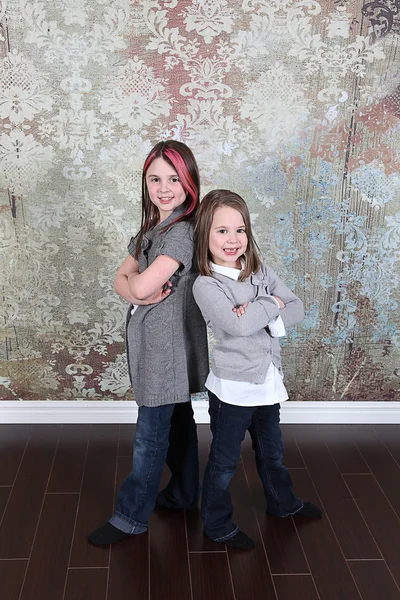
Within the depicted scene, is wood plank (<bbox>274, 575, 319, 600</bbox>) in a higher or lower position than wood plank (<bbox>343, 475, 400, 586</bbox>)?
lower

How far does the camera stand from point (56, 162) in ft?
8.40

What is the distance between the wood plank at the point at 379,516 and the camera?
202 centimetres

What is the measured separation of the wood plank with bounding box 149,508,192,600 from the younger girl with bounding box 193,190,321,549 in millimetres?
112

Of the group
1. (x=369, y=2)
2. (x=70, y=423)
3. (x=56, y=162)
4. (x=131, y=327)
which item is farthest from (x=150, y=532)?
(x=369, y=2)

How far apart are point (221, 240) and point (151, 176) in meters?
0.27

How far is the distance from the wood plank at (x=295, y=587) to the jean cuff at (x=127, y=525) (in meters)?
0.45

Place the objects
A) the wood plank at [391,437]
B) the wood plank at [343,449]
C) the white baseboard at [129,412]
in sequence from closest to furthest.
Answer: the wood plank at [343,449], the wood plank at [391,437], the white baseboard at [129,412]

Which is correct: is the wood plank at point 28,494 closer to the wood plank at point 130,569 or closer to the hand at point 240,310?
the wood plank at point 130,569

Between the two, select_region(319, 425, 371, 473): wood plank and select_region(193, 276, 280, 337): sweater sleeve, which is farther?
select_region(319, 425, 371, 473): wood plank

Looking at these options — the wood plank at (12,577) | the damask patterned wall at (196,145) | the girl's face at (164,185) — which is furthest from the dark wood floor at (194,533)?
the girl's face at (164,185)

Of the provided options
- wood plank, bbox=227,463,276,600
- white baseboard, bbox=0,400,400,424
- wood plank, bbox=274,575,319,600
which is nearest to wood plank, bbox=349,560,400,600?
wood plank, bbox=274,575,319,600

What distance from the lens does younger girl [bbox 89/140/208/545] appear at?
6.03ft

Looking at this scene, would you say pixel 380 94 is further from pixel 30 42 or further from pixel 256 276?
pixel 30 42

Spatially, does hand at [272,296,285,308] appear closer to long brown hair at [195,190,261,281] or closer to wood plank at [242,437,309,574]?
long brown hair at [195,190,261,281]
